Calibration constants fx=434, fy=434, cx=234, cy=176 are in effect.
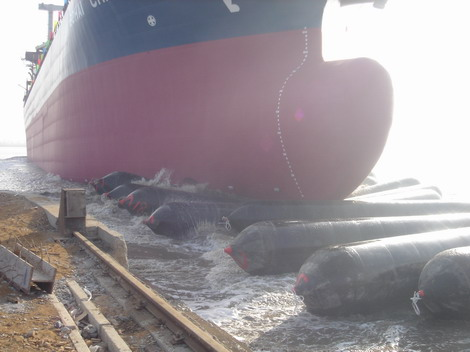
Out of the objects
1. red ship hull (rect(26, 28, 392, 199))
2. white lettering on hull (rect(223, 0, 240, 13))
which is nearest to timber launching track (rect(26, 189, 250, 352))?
red ship hull (rect(26, 28, 392, 199))

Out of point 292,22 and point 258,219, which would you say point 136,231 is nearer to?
point 258,219

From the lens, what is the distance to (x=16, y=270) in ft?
16.3

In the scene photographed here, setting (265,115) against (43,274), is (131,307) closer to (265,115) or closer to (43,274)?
(43,274)

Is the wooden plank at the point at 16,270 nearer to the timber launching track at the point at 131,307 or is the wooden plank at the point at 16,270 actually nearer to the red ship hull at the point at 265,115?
the timber launching track at the point at 131,307

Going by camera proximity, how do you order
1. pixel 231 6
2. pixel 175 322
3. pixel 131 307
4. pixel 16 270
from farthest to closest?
pixel 231 6 < pixel 16 270 < pixel 131 307 < pixel 175 322

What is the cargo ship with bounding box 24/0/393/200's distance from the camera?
33.6 feet

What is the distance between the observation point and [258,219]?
29.4ft

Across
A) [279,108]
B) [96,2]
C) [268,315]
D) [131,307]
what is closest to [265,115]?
[279,108]

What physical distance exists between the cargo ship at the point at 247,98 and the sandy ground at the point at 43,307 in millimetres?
4963

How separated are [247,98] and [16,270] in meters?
7.12

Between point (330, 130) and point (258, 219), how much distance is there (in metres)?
2.85

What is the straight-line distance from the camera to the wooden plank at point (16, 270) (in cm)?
469

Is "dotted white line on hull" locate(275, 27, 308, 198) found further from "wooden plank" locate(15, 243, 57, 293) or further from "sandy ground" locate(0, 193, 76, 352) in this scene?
"wooden plank" locate(15, 243, 57, 293)

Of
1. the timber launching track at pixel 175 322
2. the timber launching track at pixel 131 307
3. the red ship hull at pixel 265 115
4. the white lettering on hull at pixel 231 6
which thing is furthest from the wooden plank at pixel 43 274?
the white lettering on hull at pixel 231 6
